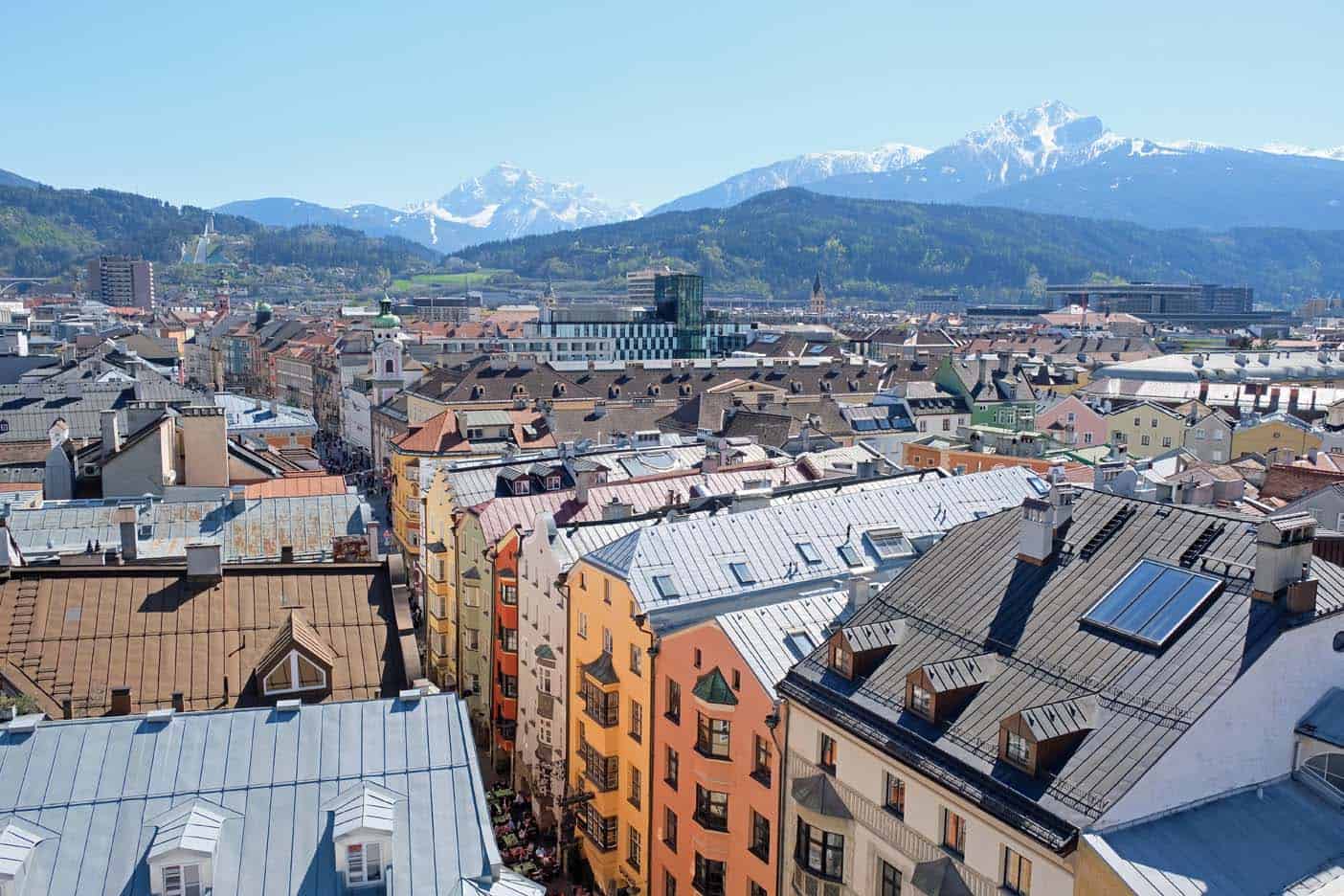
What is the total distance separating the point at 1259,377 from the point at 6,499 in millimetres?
142797

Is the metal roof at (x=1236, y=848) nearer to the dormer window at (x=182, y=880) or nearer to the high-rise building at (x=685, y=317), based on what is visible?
the dormer window at (x=182, y=880)

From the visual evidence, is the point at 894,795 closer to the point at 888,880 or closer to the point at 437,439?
the point at 888,880

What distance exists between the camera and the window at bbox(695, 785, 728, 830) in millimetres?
34438

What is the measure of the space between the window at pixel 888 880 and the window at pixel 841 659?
471 centimetres

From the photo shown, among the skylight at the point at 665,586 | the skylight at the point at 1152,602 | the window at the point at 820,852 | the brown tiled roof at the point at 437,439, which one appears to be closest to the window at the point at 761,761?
the window at the point at 820,852

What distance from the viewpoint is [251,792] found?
22.6 m

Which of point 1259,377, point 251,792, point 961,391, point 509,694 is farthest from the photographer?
point 1259,377

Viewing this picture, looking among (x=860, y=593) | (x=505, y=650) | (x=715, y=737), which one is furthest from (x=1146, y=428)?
(x=715, y=737)

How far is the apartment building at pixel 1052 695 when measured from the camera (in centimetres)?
2317

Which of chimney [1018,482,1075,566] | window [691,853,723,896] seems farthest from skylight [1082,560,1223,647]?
window [691,853,723,896]

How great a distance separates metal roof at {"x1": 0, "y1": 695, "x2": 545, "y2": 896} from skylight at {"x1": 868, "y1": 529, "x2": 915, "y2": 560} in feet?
74.8

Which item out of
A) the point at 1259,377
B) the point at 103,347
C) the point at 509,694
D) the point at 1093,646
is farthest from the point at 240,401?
the point at 1259,377

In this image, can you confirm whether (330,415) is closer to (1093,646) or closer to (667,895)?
(667,895)

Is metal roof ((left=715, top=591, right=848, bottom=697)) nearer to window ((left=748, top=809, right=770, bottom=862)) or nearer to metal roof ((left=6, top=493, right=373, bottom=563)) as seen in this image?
window ((left=748, top=809, right=770, bottom=862))
